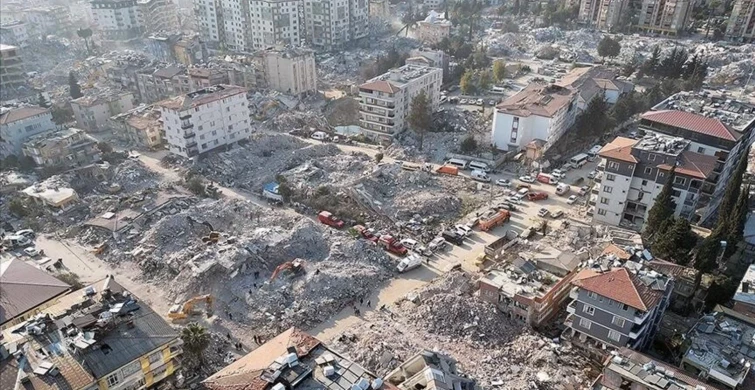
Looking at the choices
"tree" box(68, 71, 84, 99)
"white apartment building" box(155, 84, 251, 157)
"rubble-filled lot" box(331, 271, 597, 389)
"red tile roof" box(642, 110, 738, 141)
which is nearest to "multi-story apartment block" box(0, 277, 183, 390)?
"rubble-filled lot" box(331, 271, 597, 389)

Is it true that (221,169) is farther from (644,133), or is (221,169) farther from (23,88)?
(23,88)

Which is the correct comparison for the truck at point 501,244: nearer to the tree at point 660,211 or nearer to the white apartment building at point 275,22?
the tree at point 660,211

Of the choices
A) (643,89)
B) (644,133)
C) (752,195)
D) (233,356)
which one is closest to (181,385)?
(233,356)

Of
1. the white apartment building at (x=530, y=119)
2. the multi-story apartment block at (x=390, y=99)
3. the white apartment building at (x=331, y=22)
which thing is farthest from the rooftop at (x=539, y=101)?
the white apartment building at (x=331, y=22)

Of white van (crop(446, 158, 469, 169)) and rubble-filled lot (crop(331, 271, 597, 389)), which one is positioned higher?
white van (crop(446, 158, 469, 169))

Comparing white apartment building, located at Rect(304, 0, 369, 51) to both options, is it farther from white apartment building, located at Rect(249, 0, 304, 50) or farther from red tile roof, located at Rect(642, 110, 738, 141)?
red tile roof, located at Rect(642, 110, 738, 141)

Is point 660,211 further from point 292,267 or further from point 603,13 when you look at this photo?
point 603,13
